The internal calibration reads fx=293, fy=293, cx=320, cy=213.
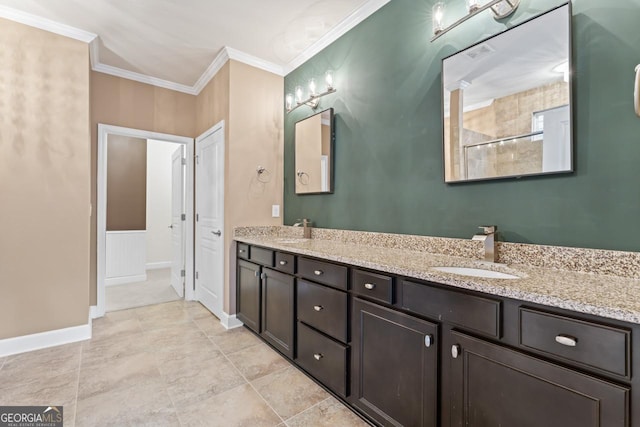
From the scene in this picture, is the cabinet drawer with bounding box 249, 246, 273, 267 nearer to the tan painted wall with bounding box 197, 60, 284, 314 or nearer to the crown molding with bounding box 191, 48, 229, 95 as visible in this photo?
the tan painted wall with bounding box 197, 60, 284, 314

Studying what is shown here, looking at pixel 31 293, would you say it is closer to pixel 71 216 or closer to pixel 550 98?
pixel 71 216

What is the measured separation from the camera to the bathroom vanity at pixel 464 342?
0.84 metres

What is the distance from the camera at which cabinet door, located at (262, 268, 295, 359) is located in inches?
83.7

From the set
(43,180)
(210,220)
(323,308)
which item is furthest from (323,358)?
(43,180)

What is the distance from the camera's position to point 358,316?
5.22 feet

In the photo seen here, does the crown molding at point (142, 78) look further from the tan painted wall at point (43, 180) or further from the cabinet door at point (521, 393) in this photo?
the cabinet door at point (521, 393)

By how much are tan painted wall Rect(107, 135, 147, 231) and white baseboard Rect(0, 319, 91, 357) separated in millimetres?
2642

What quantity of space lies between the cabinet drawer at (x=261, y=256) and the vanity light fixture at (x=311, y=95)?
4.52 ft

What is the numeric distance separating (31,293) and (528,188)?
3707 millimetres

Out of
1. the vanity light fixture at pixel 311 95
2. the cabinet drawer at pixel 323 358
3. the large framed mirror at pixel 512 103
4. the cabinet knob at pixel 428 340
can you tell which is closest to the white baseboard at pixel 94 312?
the cabinet drawer at pixel 323 358

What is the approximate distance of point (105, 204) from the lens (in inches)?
127

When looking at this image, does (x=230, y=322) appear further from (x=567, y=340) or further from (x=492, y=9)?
(x=492, y=9)

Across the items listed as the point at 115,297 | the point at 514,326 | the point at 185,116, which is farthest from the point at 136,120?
the point at 514,326

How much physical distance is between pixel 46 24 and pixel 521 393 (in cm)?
405
